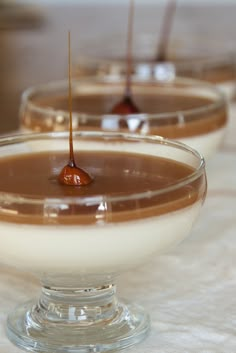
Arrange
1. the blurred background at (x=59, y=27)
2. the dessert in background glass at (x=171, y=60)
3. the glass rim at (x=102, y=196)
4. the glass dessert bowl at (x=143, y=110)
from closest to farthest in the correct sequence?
the glass rim at (x=102, y=196) → the glass dessert bowl at (x=143, y=110) → the dessert in background glass at (x=171, y=60) → the blurred background at (x=59, y=27)

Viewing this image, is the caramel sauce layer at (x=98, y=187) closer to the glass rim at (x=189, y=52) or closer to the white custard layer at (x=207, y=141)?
the white custard layer at (x=207, y=141)

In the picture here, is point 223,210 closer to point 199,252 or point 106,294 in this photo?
point 199,252

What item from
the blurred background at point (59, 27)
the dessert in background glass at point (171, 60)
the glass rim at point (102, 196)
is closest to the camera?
the glass rim at point (102, 196)

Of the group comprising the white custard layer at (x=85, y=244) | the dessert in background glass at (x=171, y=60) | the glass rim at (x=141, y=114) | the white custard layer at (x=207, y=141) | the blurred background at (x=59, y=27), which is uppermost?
the blurred background at (x=59, y=27)

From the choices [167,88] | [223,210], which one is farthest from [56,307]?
[167,88]

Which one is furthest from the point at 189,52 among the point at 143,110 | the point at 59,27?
the point at 59,27

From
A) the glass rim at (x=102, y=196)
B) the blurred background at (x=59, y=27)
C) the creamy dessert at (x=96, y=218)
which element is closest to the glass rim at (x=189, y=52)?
the blurred background at (x=59, y=27)

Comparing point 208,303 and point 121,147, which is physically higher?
point 121,147

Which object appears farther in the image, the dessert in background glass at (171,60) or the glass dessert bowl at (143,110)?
the dessert in background glass at (171,60)

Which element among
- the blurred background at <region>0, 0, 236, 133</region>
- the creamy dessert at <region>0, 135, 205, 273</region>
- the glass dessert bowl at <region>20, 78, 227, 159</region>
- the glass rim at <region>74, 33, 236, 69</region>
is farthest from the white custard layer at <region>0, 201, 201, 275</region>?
the blurred background at <region>0, 0, 236, 133</region>
